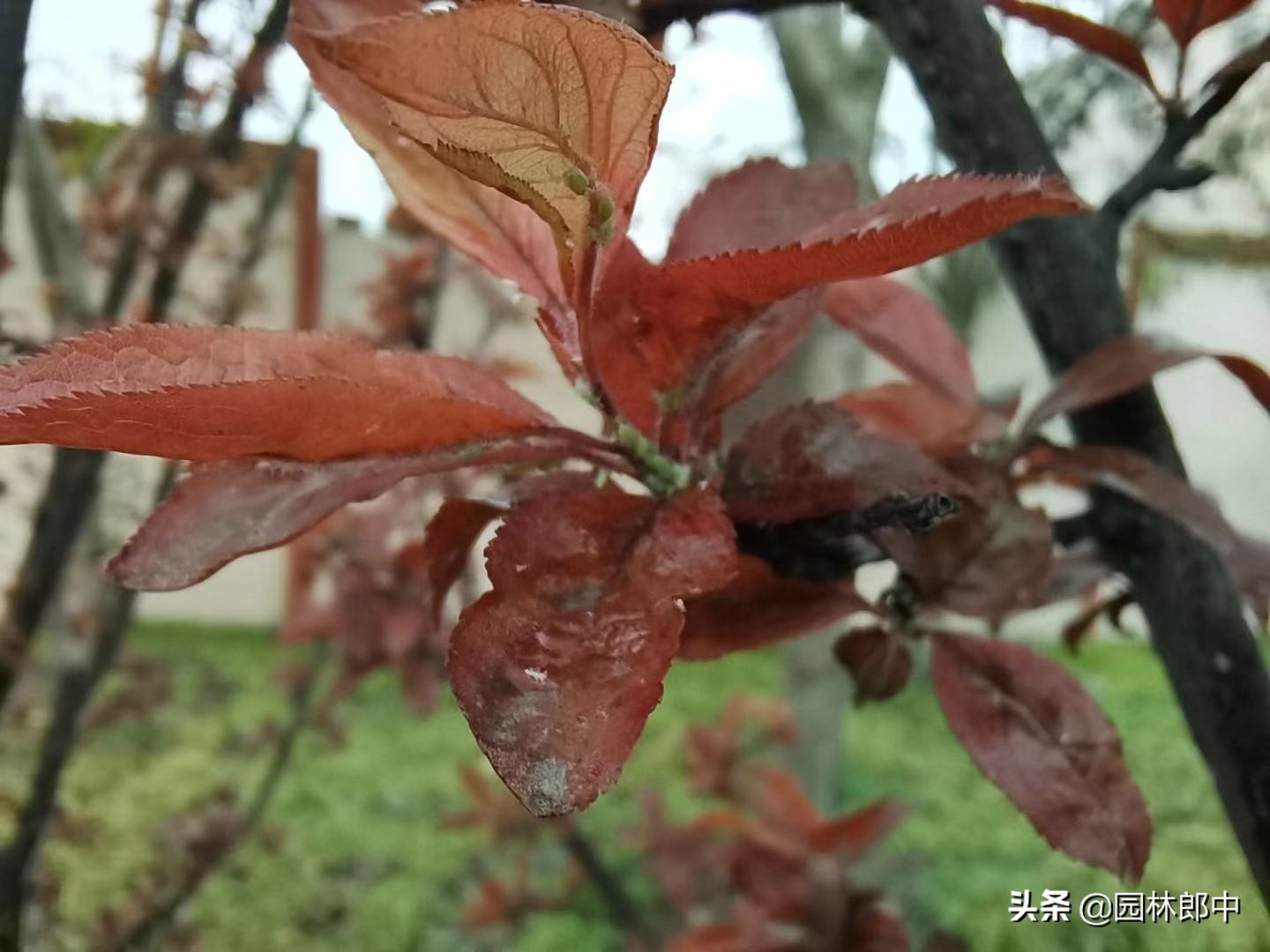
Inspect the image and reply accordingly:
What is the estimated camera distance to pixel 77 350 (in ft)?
0.58

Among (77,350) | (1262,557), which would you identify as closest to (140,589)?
(77,350)

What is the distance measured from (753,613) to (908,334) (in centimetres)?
16

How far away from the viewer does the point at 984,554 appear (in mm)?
299

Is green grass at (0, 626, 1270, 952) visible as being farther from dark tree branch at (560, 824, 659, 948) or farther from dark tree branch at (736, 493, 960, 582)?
dark tree branch at (736, 493, 960, 582)

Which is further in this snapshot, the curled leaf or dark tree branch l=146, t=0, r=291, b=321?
dark tree branch l=146, t=0, r=291, b=321

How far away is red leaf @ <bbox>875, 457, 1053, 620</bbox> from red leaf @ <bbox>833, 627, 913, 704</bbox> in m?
0.04

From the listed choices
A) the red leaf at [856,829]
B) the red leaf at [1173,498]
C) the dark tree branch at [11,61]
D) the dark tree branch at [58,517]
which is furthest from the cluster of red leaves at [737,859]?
the dark tree branch at [11,61]

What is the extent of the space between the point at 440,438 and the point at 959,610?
173 millimetres

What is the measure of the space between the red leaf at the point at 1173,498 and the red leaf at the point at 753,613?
0.32 feet

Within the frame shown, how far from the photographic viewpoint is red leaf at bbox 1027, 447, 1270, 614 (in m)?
0.30

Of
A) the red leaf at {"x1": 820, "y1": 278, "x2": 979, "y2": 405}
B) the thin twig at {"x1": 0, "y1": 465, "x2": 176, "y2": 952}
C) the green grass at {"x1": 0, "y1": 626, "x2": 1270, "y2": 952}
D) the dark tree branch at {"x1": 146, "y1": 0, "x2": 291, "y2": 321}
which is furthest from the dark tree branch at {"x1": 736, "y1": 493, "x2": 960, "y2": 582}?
the green grass at {"x1": 0, "y1": 626, "x2": 1270, "y2": 952}

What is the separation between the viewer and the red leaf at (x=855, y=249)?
17cm

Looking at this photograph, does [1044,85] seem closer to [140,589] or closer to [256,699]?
[140,589]

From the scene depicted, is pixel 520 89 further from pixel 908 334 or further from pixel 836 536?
pixel 908 334
